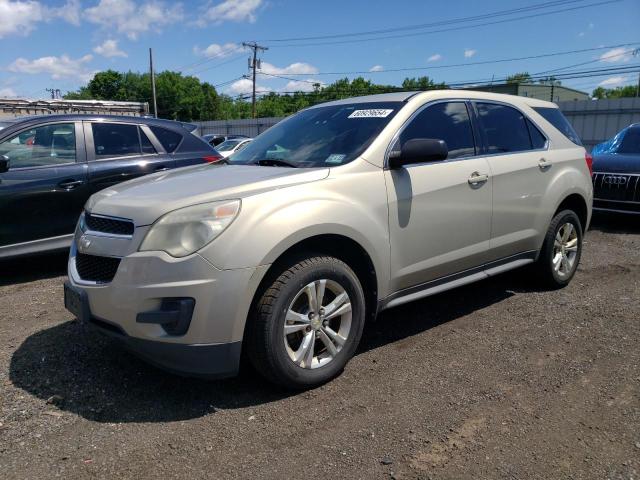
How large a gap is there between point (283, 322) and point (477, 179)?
2.00m

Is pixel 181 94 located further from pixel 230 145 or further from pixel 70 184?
pixel 70 184

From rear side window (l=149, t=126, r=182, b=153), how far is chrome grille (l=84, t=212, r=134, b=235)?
321cm

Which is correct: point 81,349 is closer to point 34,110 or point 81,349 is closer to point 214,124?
point 34,110

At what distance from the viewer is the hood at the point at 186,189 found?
2.91 m

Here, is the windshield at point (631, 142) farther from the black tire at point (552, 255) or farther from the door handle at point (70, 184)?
the door handle at point (70, 184)

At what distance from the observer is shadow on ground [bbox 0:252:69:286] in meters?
5.67

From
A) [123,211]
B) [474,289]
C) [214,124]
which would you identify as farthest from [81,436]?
[214,124]

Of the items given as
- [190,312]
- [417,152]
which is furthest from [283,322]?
[417,152]

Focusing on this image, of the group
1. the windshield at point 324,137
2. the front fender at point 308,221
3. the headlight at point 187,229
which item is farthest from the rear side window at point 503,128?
the headlight at point 187,229

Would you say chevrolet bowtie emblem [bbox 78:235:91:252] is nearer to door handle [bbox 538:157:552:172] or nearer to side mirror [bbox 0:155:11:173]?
side mirror [bbox 0:155:11:173]

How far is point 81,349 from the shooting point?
3758 mm

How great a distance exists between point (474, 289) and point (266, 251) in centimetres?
306

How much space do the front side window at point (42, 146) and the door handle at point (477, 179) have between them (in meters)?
4.13

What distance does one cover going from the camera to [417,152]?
11.4ft
